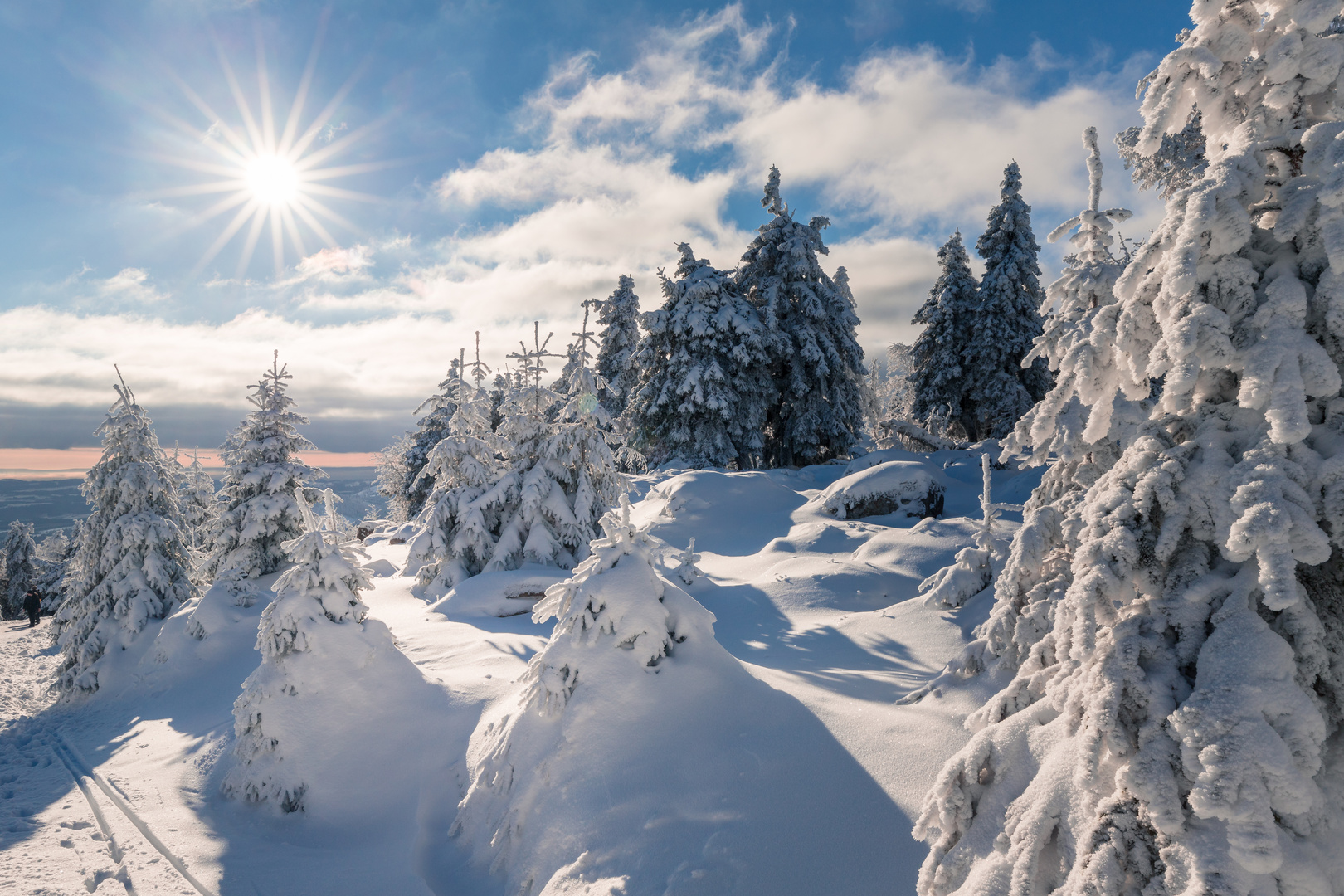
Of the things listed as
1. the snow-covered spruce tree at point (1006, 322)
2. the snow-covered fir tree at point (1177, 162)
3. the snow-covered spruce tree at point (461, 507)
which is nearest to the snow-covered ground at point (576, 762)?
the snow-covered spruce tree at point (461, 507)

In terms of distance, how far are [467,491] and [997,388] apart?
22.8m

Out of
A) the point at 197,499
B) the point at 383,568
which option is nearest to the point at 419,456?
the point at 197,499

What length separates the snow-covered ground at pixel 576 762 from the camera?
409 centimetres

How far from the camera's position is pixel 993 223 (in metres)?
27.4

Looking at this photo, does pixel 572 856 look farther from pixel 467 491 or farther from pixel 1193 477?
pixel 467 491

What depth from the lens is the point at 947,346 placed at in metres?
27.7

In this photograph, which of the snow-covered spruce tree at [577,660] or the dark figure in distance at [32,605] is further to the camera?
the dark figure in distance at [32,605]

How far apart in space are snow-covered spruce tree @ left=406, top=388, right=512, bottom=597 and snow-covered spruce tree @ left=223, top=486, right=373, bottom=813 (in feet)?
22.7

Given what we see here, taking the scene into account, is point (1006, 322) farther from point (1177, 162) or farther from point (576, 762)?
point (576, 762)

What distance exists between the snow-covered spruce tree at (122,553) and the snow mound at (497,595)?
9.38 metres

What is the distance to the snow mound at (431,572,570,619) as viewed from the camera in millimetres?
12625

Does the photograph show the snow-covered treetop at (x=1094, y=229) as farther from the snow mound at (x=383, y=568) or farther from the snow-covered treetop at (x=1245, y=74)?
the snow mound at (x=383, y=568)

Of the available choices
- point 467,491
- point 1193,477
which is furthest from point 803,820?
point 467,491

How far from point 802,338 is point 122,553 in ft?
79.3
